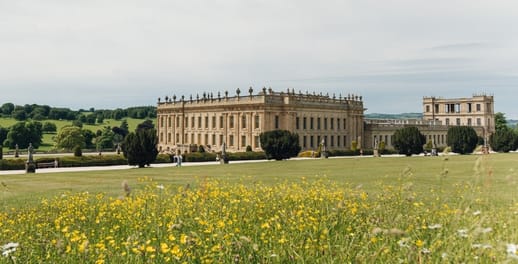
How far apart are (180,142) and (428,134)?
1906 inches

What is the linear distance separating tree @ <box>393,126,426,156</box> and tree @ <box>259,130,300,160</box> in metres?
15.5

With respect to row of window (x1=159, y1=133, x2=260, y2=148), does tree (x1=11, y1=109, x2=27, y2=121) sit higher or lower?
higher

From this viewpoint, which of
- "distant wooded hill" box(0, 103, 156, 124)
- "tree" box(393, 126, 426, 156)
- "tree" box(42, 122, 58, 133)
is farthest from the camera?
"distant wooded hill" box(0, 103, 156, 124)

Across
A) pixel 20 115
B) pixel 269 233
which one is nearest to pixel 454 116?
pixel 20 115

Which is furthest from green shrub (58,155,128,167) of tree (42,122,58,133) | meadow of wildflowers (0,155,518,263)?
tree (42,122,58,133)

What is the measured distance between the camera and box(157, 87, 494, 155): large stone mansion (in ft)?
215

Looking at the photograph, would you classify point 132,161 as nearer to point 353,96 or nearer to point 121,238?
point 121,238

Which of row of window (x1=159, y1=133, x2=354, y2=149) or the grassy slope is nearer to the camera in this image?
the grassy slope

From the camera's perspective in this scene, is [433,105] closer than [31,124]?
No

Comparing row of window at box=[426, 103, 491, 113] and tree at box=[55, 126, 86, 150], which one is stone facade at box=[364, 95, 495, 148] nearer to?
row of window at box=[426, 103, 491, 113]

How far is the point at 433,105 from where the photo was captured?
120750 mm

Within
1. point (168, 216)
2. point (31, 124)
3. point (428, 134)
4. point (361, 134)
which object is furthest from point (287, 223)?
point (31, 124)

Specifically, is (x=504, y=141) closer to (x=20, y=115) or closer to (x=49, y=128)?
(x=49, y=128)

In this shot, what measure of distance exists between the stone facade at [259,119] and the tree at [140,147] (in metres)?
24.4
